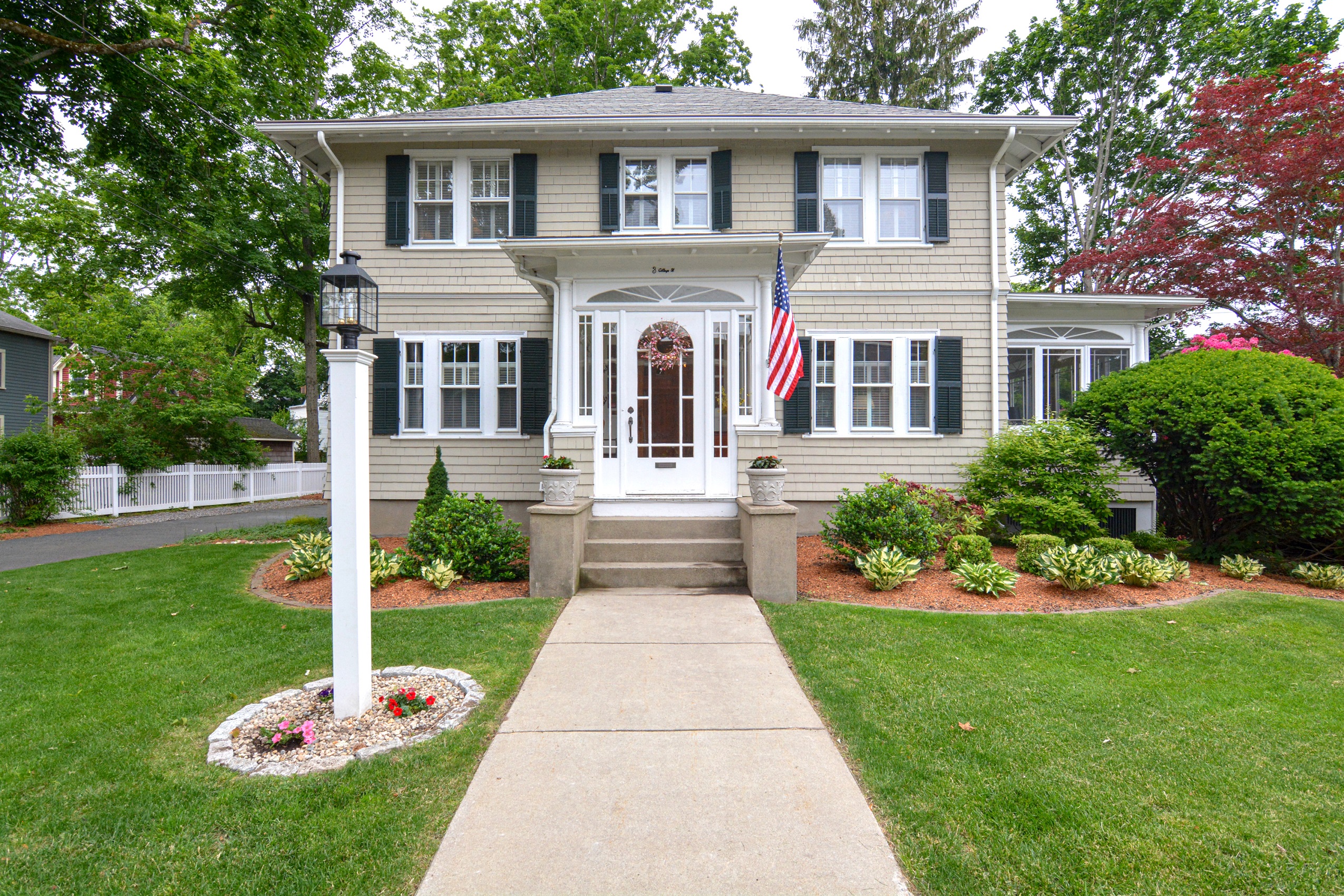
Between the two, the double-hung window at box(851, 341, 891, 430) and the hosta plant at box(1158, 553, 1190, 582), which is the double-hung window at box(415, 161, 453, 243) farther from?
the hosta plant at box(1158, 553, 1190, 582)

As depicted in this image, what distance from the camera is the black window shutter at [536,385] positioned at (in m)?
8.80

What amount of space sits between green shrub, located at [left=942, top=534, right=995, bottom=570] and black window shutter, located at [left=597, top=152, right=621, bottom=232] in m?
6.19

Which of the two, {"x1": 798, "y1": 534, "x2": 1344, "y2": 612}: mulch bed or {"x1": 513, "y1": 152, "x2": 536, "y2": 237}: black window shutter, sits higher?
{"x1": 513, "y1": 152, "x2": 536, "y2": 237}: black window shutter

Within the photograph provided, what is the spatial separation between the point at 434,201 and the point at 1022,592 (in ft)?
29.6

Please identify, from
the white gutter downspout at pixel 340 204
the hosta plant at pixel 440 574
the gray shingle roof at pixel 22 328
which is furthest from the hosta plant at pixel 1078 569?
the gray shingle roof at pixel 22 328

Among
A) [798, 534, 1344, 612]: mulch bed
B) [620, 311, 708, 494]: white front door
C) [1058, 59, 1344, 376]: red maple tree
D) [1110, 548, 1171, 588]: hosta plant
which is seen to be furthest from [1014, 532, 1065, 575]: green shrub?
[1058, 59, 1344, 376]: red maple tree

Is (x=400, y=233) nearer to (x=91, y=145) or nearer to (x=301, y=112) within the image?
(x=91, y=145)

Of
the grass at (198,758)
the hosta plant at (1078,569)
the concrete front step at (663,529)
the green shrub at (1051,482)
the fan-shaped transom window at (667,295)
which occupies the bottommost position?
the grass at (198,758)

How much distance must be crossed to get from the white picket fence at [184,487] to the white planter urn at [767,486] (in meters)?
7.55

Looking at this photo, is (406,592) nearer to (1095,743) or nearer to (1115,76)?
(1095,743)

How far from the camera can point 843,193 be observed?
906 cm

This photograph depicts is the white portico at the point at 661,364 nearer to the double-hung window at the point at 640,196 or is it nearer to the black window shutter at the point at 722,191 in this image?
the black window shutter at the point at 722,191

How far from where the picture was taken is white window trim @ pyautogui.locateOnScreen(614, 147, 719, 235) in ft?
29.2

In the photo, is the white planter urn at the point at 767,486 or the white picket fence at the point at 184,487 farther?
the white picket fence at the point at 184,487
